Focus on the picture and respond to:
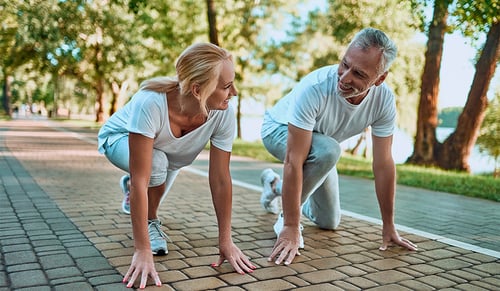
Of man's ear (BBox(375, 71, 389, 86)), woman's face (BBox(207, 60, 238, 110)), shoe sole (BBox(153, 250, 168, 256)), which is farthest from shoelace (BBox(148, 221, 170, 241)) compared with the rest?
man's ear (BBox(375, 71, 389, 86))

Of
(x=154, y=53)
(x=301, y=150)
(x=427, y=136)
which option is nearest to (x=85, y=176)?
(x=301, y=150)

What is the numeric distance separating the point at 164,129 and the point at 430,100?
11.5 meters

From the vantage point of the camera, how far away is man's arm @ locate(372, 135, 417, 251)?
144 inches

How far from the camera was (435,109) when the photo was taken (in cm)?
1320

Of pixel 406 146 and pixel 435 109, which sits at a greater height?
pixel 435 109

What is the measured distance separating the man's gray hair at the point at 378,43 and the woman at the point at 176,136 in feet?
2.88

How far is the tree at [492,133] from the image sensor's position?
20969 mm

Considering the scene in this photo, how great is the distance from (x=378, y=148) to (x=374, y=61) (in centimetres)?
80

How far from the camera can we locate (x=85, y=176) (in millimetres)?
7344

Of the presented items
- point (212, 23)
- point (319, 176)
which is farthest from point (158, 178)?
point (212, 23)

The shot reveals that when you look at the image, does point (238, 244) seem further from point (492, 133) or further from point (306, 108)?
point (492, 133)

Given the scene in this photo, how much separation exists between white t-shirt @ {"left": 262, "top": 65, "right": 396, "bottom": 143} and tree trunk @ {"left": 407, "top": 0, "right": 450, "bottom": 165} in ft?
33.1

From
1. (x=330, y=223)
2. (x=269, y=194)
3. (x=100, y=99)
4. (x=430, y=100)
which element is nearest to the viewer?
(x=330, y=223)

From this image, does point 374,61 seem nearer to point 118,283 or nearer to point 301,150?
point 301,150
